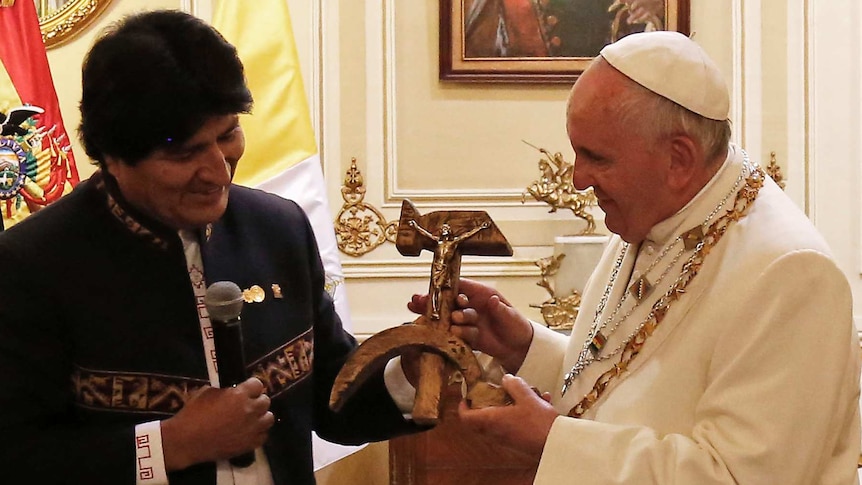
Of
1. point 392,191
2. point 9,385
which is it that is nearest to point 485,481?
point 392,191

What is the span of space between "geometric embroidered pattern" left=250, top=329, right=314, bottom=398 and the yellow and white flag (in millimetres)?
1713

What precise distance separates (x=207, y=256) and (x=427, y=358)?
0.52 metres

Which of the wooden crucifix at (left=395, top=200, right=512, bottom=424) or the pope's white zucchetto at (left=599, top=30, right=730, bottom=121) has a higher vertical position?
the pope's white zucchetto at (left=599, top=30, right=730, bottom=121)

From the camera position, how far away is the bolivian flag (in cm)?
→ 337

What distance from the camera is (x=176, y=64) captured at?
173cm

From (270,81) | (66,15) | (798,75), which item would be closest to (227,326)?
(270,81)

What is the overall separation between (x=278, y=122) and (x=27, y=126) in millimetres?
945

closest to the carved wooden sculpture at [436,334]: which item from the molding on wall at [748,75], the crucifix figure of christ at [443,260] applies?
Answer: the crucifix figure of christ at [443,260]

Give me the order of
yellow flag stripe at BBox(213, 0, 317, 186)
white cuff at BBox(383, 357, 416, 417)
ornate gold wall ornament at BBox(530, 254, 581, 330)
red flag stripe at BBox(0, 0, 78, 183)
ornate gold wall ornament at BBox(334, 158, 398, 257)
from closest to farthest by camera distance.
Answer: white cuff at BBox(383, 357, 416, 417) → red flag stripe at BBox(0, 0, 78, 183) → yellow flag stripe at BBox(213, 0, 317, 186) → ornate gold wall ornament at BBox(530, 254, 581, 330) → ornate gold wall ornament at BBox(334, 158, 398, 257)

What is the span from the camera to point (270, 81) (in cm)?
391

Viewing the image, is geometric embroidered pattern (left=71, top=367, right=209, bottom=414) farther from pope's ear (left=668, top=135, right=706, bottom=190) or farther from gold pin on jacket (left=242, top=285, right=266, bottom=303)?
pope's ear (left=668, top=135, right=706, bottom=190)

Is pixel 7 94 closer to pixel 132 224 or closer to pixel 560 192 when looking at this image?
pixel 132 224

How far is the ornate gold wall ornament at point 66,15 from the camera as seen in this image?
14.3 feet

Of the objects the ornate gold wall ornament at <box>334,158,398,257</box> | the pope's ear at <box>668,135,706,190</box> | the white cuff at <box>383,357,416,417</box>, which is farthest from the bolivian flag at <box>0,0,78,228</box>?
the pope's ear at <box>668,135,706,190</box>
